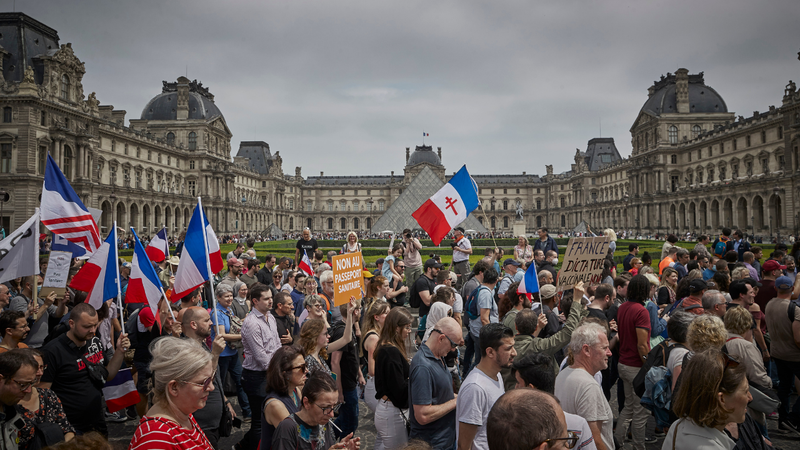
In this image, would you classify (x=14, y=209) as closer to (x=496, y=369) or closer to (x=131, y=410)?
(x=131, y=410)

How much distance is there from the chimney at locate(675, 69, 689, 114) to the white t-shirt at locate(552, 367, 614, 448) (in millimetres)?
60909

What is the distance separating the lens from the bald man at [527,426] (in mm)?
1739

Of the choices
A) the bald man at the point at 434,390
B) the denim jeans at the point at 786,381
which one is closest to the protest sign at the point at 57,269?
the bald man at the point at 434,390

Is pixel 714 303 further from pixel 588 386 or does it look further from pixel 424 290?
pixel 424 290

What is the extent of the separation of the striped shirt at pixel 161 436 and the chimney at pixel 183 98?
57620 mm

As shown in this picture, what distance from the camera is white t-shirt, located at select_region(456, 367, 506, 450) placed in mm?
2754

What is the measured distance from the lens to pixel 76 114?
33250 mm

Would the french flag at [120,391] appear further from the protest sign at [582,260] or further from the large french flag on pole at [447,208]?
the large french flag on pole at [447,208]

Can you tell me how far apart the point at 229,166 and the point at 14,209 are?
29410mm

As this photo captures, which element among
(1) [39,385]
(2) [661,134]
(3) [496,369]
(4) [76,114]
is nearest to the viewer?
(3) [496,369]

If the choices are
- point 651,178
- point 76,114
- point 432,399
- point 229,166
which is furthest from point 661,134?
point 432,399

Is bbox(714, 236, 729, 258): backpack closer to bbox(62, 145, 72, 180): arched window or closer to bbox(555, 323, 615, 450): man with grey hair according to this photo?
bbox(555, 323, 615, 450): man with grey hair

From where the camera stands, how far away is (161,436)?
2.06 meters

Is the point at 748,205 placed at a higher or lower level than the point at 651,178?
lower
